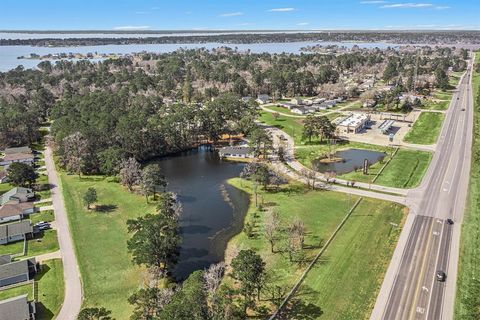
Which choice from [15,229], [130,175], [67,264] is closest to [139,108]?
[130,175]

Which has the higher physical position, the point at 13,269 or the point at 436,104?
the point at 436,104

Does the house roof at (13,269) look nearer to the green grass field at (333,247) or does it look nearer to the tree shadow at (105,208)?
the tree shadow at (105,208)

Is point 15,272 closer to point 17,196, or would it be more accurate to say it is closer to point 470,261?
point 17,196

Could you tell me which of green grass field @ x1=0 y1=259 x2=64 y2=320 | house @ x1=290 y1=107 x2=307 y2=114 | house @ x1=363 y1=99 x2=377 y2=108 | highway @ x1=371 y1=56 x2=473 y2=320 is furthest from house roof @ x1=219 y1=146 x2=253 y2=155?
house @ x1=363 y1=99 x2=377 y2=108

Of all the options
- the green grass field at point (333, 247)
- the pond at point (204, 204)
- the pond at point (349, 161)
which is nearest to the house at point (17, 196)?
the pond at point (204, 204)

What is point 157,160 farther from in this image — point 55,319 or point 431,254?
point 431,254

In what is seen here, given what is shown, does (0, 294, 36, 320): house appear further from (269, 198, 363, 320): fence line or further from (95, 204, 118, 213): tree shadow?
(95, 204, 118, 213): tree shadow
